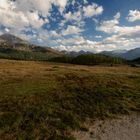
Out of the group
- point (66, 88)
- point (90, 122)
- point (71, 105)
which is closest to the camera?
point (90, 122)

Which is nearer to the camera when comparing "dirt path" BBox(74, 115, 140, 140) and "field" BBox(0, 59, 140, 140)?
"dirt path" BBox(74, 115, 140, 140)

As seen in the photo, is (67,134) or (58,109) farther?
(58,109)

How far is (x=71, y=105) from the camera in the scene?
17688mm

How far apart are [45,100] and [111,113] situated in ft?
22.0

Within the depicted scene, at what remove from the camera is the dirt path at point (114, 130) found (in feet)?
40.1

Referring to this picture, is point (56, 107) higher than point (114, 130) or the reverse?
higher

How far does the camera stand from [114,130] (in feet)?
43.3

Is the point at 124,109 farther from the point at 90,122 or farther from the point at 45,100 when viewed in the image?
the point at 45,100

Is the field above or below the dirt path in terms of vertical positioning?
above

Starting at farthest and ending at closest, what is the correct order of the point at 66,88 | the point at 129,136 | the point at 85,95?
the point at 66,88 < the point at 85,95 < the point at 129,136

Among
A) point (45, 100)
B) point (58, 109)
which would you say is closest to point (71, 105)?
point (58, 109)

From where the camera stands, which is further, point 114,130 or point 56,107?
point 56,107

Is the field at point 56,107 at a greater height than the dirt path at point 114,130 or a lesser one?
greater

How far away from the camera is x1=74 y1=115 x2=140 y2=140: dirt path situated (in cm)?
1221
